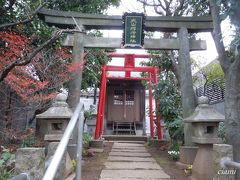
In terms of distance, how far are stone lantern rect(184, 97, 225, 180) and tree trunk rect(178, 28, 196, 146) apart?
1.11 meters

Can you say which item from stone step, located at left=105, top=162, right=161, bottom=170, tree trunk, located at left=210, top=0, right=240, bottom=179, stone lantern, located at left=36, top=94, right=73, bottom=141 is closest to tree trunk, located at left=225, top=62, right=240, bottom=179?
tree trunk, located at left=210, top=0, right=240, bottom=179

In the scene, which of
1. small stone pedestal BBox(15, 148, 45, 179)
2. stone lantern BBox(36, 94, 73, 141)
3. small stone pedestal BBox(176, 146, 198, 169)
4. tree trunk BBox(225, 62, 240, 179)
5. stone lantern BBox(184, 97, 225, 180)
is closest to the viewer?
small stone pedestal BBox(15, 148, 45, 179)

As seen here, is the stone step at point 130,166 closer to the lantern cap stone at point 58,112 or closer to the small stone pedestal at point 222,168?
the lantern cap stone at point 58,112

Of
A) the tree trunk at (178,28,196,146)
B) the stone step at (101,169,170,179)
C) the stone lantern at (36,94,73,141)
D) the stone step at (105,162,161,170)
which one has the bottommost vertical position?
the stone step at (101,169,170,179)

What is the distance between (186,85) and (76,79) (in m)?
2.66

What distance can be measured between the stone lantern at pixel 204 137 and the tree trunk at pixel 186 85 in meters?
1.11

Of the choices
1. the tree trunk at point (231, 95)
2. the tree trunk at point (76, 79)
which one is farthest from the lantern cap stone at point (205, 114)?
the tree trunk at point (76, 79)

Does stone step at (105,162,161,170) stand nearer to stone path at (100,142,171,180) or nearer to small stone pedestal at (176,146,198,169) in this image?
stone path at (100,142,171,180)

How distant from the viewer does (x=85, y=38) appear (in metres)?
6.80

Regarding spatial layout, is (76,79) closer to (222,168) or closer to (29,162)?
(29,162)

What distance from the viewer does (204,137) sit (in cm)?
482

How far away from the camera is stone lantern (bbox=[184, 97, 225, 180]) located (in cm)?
455

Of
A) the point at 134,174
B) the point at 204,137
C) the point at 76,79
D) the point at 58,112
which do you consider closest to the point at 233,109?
the point at 204,137

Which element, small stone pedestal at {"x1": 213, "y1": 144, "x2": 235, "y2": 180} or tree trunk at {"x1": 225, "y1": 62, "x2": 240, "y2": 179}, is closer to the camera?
small stone pedestal at {"x1": 213, "y1": 144, "x2": 235, "y2": 180}
